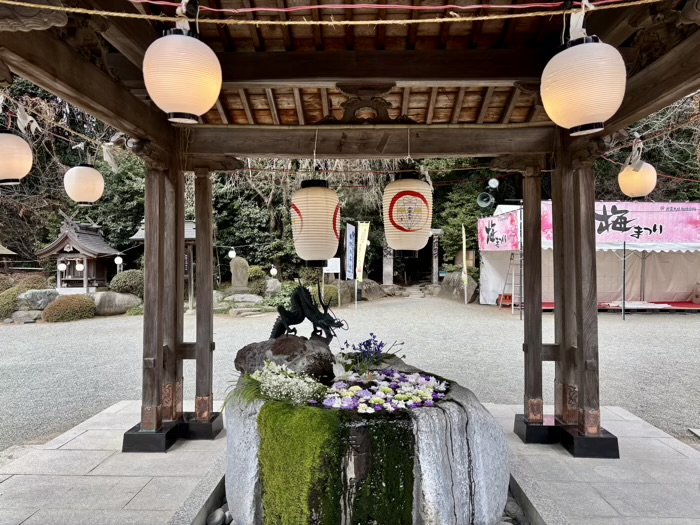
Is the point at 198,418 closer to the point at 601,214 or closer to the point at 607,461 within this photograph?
the point at 607,461

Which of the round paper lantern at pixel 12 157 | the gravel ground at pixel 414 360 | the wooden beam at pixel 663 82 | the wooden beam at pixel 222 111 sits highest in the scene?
the wooden beam at pixel 222 111

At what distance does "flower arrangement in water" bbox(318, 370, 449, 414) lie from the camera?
291 cm

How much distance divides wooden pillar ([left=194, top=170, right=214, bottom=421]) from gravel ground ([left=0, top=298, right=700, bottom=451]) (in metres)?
1.27

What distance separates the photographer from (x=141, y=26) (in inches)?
131

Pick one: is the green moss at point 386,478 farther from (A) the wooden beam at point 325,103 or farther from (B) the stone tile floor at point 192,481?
(A) the wooden beam at point 325,103

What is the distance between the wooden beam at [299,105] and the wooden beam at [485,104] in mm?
1871

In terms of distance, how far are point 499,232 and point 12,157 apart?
1308cm

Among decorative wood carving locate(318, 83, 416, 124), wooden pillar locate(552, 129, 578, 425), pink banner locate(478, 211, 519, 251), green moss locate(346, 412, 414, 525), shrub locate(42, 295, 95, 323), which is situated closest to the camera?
green moss locate(346, 412, 414, 525)

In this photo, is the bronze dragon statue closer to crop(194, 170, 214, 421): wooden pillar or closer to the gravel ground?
crop(194, 170, 214, 421): wooden pillar

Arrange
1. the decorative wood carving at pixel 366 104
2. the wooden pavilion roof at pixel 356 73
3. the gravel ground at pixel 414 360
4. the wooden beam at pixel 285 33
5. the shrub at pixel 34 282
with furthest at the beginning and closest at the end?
the shrub at pixel 34 282, the gravel ground at pixel 414 360, the decorative wood carving at pixel 366 104, the wooden beam at pixel 285 33, the wooden pavilion roof at pixel 356 73

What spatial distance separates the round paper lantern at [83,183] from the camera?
423cm

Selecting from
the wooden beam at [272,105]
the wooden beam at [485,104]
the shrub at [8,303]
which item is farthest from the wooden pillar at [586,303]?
the shrub at [8,303]

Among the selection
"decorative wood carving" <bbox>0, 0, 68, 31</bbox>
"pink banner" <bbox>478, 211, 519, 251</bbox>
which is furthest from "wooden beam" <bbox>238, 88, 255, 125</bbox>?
"pink banner" <bbox>478, 211, 519, 251</bbox>

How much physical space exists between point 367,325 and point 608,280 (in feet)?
27.9
